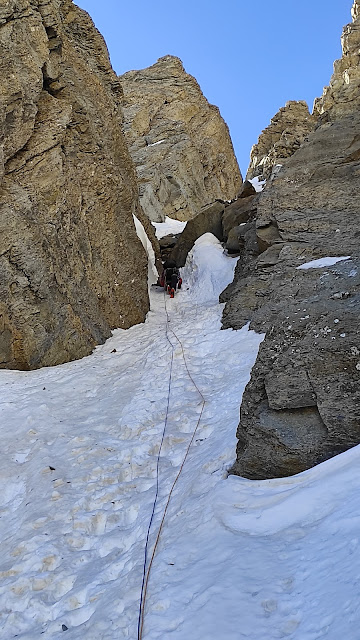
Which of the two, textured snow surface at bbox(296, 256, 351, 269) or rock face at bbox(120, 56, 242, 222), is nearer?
textured snow surface at bbox(296, 256, 351, 269)

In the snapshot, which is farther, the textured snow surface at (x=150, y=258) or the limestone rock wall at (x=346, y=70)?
the limestone rock wall at (x=346, y=70)

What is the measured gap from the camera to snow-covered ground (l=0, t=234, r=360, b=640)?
2549 mm

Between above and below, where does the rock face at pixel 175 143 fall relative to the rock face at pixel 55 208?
above

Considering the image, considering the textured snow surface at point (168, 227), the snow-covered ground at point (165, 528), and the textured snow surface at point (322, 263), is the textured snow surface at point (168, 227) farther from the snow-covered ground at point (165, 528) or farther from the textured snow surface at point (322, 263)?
the snow-covered ground at point (165, 528)

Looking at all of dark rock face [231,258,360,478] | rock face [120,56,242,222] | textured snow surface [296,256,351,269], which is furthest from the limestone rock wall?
dark rock face [231,258,360,478]

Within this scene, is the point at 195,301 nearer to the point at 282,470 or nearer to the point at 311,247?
the point at 311,247

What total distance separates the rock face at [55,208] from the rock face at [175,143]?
21.1 metres

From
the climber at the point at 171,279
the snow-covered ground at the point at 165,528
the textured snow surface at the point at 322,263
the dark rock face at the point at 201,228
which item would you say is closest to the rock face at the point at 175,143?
the dark rock face at the point at 201,228

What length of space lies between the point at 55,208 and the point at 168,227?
2168cm

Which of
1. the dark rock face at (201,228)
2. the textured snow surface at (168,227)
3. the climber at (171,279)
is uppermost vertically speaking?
the textured snow surface at (168,227)

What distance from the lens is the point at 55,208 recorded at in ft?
39.9

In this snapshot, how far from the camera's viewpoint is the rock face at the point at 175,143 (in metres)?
39.2

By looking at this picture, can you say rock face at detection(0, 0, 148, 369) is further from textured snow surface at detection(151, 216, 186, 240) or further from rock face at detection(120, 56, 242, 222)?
rock face at detection(120, 56, 242, 222)

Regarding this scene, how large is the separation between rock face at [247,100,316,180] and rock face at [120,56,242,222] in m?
4.34
